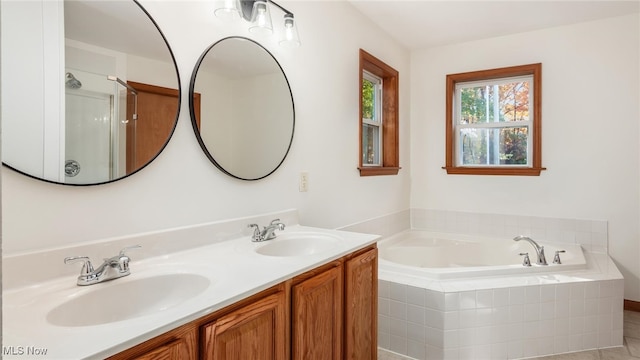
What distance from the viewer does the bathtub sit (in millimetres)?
2121

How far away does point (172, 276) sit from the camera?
1219 mm

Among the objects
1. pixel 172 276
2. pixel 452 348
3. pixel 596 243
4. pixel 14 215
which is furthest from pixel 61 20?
pixel 596 243

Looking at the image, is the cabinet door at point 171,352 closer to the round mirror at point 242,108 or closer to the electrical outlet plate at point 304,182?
the round mirror at point 242,108

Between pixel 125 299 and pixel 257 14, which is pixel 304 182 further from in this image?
pixel 125 299

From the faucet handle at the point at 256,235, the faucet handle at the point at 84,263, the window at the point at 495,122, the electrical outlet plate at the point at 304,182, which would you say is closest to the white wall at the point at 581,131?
the window at the point at 495,122

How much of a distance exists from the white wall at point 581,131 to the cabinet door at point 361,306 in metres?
2.20

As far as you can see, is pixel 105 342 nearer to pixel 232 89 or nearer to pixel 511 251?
pixel 232 89

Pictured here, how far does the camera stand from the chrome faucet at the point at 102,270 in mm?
1097

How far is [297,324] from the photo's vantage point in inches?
49.7

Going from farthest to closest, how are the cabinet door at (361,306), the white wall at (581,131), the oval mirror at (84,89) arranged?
the white wall at (581,131), the cabinet door at (361,306), the oval mirror at (84,89)

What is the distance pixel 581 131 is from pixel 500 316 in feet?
6.27

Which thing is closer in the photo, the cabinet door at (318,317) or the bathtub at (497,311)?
the cabinet door at (318,317)

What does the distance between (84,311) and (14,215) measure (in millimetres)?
358

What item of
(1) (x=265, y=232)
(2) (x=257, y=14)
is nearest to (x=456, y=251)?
(1) (x=265, y=232)
